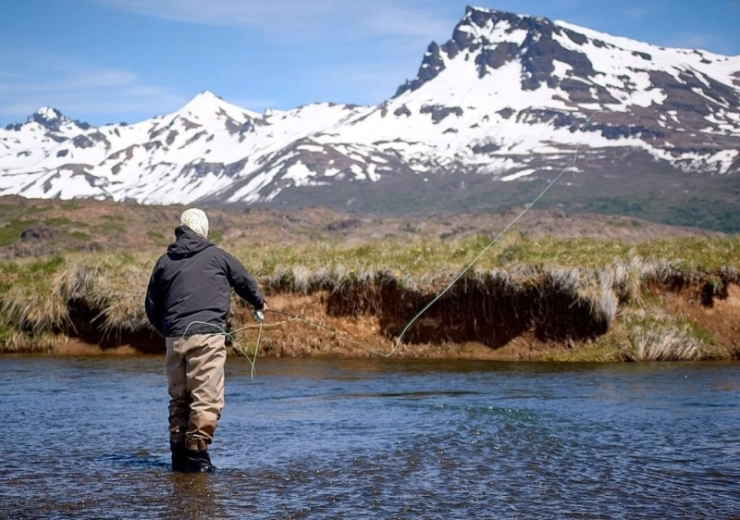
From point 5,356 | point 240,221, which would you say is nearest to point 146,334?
point 5,356

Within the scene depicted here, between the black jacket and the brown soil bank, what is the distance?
714cm

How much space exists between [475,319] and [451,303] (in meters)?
0.47

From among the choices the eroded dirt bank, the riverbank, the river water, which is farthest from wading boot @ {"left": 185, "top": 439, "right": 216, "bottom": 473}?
the riverbank

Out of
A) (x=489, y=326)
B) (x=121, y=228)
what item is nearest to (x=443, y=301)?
(x=489, y=326)

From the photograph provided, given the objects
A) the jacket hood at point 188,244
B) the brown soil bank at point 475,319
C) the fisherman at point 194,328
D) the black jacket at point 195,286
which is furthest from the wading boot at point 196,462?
the brown soil bank at point 475,319

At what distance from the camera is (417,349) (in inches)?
662

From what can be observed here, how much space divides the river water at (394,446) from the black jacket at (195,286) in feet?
3.97

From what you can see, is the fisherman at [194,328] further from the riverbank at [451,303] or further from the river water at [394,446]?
the riverbank at [451,303]

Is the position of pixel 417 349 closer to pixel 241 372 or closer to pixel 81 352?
pixel 241 372

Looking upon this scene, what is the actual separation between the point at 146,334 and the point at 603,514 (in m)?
12.2

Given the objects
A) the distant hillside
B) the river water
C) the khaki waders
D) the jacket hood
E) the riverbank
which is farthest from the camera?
the distant hillside

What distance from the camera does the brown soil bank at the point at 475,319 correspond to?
15977 millimetres

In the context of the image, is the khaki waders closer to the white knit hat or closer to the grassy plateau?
the white knit hat

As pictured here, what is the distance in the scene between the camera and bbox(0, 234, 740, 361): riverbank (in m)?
16.1
